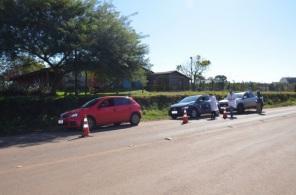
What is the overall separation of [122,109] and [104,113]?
128 cm

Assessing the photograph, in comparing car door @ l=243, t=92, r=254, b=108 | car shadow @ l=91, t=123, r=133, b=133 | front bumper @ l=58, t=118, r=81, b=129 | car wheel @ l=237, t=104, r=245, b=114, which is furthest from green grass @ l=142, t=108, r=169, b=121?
front bumper @ l=58, t=118, r=81, b=129

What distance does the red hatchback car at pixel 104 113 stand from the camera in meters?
20.2

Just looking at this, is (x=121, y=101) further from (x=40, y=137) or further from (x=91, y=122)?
(x=40, y=137)

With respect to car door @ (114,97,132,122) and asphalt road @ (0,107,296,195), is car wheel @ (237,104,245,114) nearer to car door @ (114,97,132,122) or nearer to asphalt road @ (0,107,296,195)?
car door @ (114,97,132,122)

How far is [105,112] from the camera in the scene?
21.3 metres

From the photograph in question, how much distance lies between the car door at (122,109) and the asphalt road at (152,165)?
17.7 feet

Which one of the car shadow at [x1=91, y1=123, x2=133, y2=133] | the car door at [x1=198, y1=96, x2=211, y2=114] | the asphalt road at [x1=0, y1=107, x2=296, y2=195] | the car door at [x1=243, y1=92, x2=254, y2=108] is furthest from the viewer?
the car door at [x1=243, y1=92, x2=254, y2=108]

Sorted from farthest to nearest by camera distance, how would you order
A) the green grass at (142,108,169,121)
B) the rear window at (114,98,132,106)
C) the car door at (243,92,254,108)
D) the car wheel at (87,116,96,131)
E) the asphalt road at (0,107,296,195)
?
the car door at (243,92,254,108)
the green grass at (142,108,169,121)
the rear window at (114,98,132,106)
the car wheel at (87,116,96,131)
the asphalt road at (0,107,296,195)

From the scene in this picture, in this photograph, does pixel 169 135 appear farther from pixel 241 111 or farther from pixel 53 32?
pixel 241 111

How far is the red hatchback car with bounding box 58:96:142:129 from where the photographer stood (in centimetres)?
2017

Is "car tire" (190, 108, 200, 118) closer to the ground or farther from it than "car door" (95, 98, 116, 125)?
closer to the ground

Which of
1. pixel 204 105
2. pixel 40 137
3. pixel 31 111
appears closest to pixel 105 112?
pixel 31 111

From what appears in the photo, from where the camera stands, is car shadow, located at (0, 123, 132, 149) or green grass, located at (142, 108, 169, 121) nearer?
car shadow, located at (0, 123, 132, 149)

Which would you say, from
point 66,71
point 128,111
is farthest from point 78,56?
point 128,111
